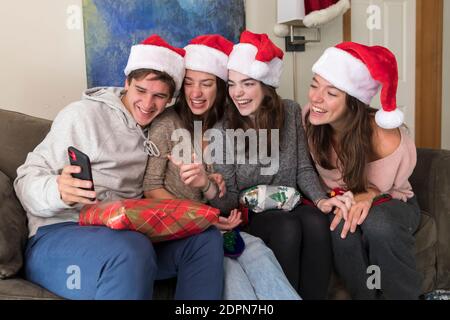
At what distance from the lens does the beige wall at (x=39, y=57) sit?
221 centimetres

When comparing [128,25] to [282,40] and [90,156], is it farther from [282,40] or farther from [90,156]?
[90,156]

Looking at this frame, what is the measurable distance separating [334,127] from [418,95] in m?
2.03

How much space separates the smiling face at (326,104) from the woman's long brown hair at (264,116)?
138 millimetres

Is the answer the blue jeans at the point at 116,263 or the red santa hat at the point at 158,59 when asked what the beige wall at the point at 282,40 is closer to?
the red santa hat at the point at 158,59

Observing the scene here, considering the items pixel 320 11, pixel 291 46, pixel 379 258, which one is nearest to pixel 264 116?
pixel 379 258

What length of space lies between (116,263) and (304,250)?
70cm

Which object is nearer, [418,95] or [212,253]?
[212,253]

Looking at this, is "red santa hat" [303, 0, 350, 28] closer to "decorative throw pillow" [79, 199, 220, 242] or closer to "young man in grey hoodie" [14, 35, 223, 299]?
"young man in grey hoodie" [14, 35, 223, 299]

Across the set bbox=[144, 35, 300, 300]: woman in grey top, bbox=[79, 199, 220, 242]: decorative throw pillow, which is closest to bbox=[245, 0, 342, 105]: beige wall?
bbox=[144, 35, 300, 300]: woman in grey top

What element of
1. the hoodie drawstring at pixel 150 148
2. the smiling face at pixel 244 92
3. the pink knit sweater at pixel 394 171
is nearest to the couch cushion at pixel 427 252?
the pink knit sweater at pixel 394 171

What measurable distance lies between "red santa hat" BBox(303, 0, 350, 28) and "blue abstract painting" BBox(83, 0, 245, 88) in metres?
0.47

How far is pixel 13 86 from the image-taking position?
2.25 meters

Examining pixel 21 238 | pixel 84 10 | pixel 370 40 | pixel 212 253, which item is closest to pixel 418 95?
pixel 370 40
